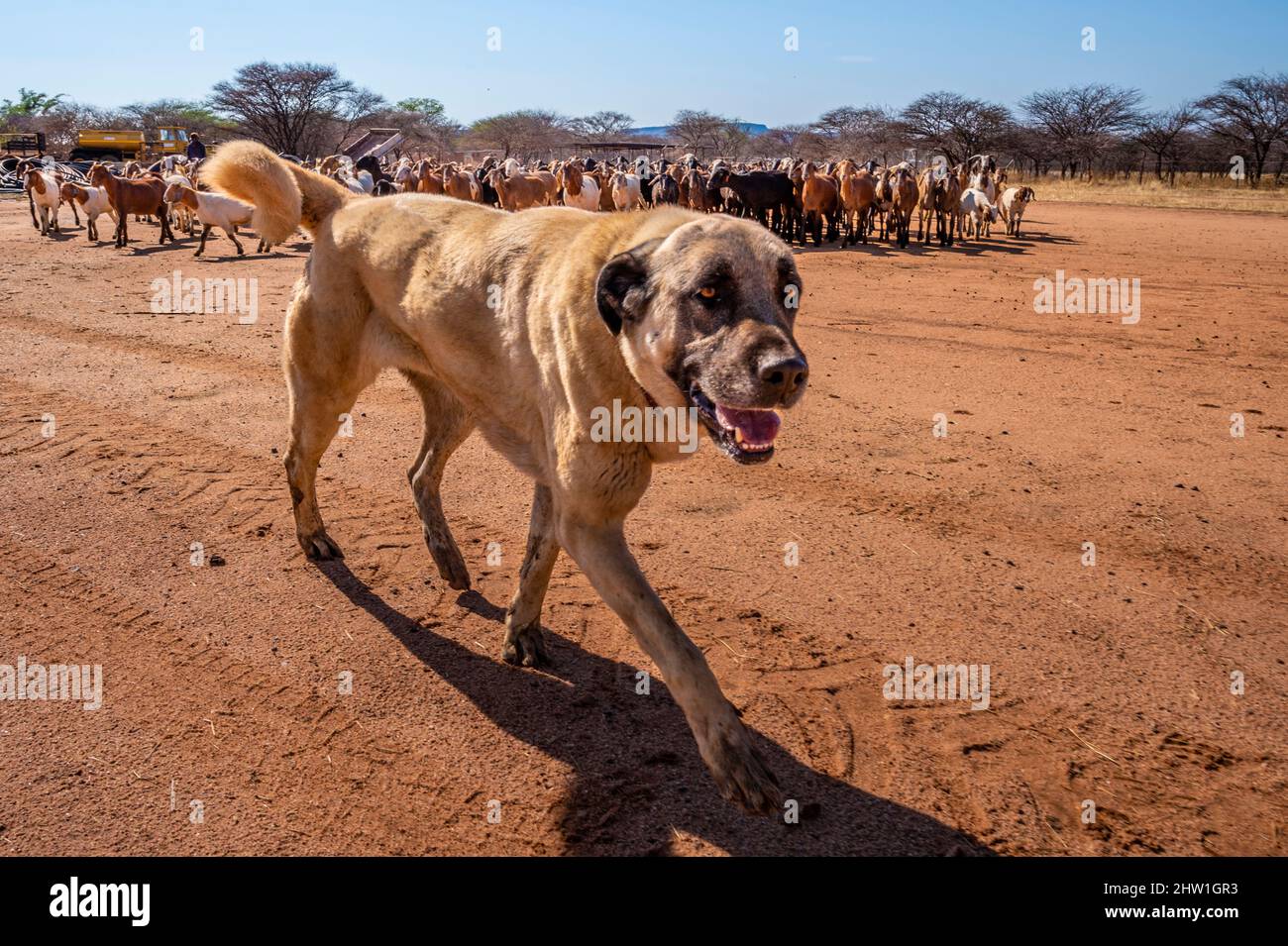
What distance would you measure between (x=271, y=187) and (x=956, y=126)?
158 ft

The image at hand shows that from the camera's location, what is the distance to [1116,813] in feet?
9.96

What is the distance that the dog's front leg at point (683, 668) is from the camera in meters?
2.77

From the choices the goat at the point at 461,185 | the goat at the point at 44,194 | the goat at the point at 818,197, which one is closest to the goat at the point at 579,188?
the goat at the point at 461,185

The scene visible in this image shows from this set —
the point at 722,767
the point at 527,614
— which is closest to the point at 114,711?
the point at 527,614

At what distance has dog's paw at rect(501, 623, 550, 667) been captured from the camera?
3992mm

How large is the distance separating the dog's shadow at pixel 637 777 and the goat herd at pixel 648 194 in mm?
18000

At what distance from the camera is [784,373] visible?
102 inches

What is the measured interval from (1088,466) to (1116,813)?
3753mm

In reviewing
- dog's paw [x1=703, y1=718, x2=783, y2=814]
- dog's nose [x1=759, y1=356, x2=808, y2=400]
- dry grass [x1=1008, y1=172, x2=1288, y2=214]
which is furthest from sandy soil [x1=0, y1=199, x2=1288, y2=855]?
dry grass [x1=1008, y1=172, x2=1288, y2=214]

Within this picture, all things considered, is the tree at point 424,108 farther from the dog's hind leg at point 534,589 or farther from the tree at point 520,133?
the dog's hind leg at point 534,589

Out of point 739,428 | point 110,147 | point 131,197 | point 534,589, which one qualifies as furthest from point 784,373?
point 110,147

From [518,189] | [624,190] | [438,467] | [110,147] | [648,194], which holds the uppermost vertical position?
[110,147]

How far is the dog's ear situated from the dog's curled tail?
2253mm

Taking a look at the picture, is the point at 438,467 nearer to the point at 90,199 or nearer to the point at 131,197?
the point at 131,197
